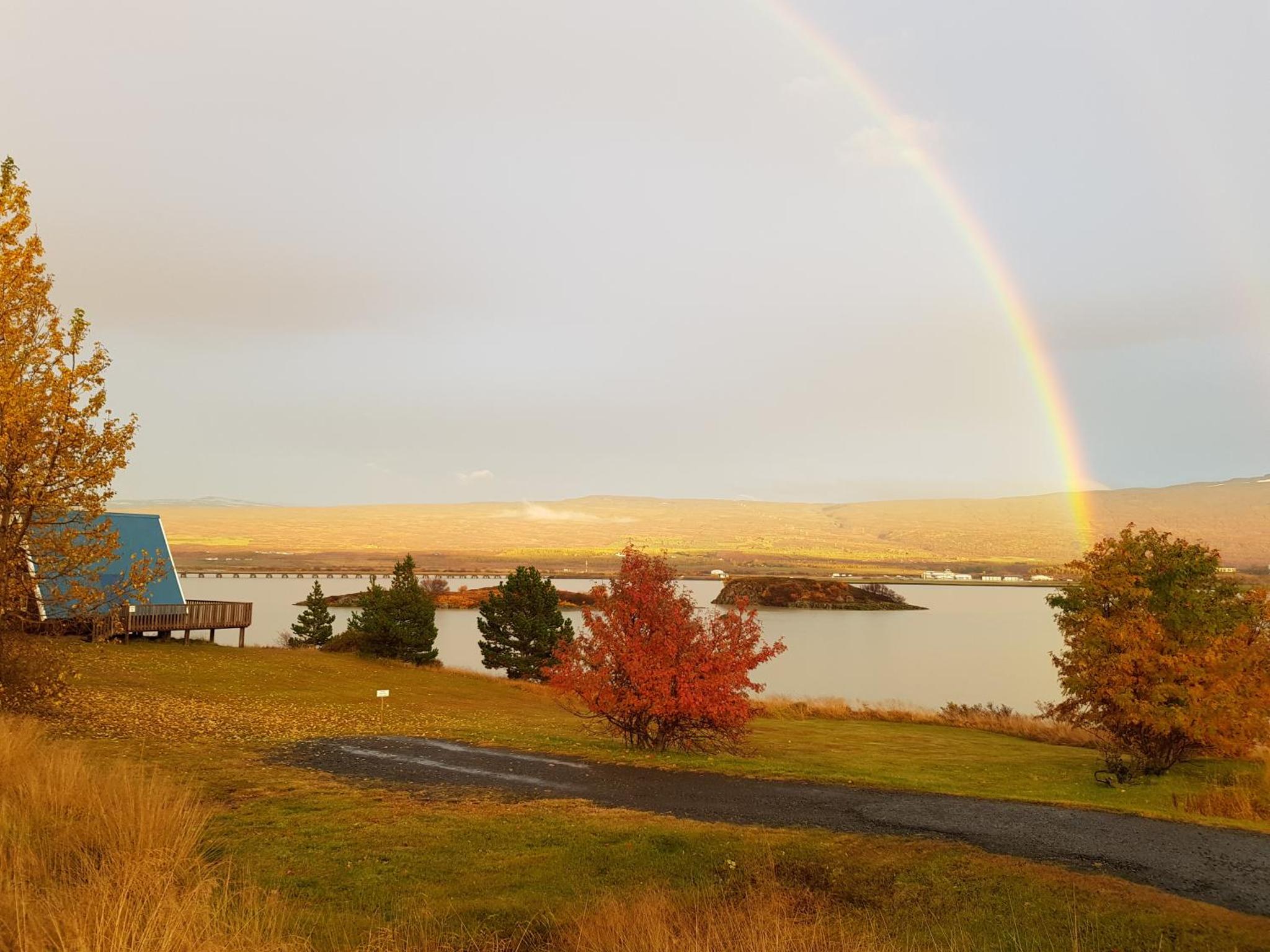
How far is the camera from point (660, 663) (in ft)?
70.0

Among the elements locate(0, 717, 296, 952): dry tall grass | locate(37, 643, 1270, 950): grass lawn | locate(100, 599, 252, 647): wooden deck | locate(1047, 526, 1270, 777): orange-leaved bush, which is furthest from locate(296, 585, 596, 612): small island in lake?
locate(0, 717, 296, 952): dry tall grass

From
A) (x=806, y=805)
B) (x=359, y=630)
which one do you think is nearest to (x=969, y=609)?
(x=359, y=630)

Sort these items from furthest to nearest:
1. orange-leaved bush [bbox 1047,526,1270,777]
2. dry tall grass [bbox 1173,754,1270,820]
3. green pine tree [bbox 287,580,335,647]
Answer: green pine tree [bbox 287,580,335,647]
orange-leaved bush [bbox 1047,526,1270,777]
dry tall grass [bbox 1173,754,1270,820]

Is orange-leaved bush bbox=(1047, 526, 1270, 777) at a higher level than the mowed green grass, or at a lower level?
higher

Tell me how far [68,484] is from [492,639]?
1578 inches

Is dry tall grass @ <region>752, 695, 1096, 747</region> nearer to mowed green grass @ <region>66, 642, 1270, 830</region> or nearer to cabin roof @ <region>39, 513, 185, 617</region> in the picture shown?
mowed green grass @ <region>66, 642, 1270, 830</region>

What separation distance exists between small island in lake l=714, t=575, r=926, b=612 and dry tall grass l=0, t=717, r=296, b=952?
364 feet

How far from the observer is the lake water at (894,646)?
5372 cm

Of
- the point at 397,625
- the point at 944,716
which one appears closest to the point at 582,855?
the point at 944,716

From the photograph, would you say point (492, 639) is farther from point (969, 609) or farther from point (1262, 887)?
point (969, 609)

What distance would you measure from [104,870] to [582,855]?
18.6 feet

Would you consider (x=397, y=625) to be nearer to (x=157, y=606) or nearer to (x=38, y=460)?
(x=157, y=606)

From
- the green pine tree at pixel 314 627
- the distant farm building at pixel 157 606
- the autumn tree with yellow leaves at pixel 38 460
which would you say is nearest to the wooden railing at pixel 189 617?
the distant farm building at pixel 157 606

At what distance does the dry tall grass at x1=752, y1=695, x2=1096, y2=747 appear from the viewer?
30.6m
